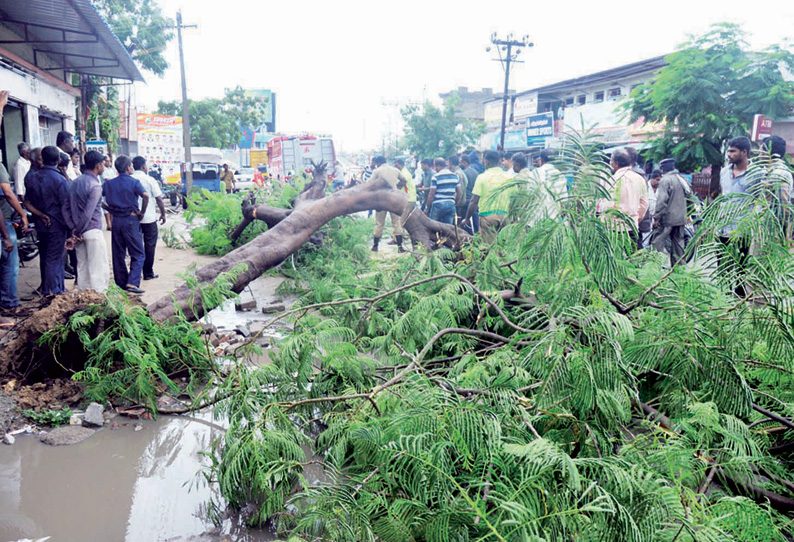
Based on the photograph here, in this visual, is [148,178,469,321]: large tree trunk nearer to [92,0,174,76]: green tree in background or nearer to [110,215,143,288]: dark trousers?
[110,215,143,288]: dark trousers

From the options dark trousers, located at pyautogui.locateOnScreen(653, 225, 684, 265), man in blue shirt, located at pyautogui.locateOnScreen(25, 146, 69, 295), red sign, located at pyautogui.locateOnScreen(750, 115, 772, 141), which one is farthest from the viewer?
red sign, located at pyautogui.locateOnScreen(750, 115, 772, 141)

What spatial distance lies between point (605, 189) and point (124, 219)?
655 centimetres

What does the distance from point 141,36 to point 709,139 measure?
80.7 ft

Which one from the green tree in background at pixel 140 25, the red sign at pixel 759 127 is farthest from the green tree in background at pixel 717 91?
the green tree in background at pixel 140 25

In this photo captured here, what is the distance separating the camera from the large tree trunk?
16.0ft

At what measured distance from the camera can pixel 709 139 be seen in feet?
41.3

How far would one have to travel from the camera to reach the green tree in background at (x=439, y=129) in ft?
106

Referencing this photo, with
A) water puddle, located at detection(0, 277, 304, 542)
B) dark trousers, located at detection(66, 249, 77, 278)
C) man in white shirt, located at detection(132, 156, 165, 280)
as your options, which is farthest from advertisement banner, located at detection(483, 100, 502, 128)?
water puddle, located at detection(0, 277, 304, 542)

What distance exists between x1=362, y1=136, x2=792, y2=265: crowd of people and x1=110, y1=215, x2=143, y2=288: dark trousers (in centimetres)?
318

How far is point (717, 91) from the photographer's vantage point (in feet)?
40.3

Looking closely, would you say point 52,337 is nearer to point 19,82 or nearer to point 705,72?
point 19,82

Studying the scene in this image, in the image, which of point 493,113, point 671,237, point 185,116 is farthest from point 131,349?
point 493,113

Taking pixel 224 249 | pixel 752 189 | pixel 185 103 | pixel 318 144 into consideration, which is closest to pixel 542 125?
pixel 318 144

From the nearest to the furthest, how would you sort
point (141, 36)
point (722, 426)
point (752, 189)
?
point (722, 426) < point (752, 189) < point (141, 36)
